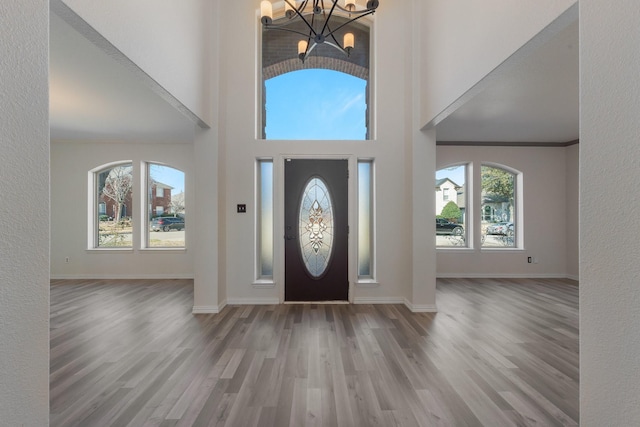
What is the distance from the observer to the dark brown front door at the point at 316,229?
14.2 feet

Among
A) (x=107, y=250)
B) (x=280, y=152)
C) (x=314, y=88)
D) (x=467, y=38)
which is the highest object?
(x=314, y=88)

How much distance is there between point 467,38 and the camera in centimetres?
269

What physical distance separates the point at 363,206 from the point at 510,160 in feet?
12.7

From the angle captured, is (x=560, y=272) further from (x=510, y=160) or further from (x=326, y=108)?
(x=326, y=108)

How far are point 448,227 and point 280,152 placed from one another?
4.12 meters

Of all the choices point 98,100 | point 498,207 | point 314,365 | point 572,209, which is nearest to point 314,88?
point 98,100

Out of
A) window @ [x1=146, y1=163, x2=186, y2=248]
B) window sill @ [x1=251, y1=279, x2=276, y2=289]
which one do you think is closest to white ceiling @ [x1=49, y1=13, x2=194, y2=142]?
window @ [x1=146, y1=163, x2=186, y2=248]

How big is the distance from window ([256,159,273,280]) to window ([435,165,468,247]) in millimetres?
3783

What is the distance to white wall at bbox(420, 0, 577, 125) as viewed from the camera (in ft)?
6.20

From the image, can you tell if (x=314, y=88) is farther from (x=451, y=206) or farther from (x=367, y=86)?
(x=451, y=206)

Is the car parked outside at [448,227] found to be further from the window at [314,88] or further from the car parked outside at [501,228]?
the window at [314,88]

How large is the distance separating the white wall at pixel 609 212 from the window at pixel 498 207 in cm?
532

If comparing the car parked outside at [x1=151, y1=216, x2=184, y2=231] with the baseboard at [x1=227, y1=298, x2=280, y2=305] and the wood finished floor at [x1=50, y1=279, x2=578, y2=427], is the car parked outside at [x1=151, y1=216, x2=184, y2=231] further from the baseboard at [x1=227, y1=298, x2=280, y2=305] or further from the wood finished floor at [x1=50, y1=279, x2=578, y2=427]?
the baseboard at [x1=227, y1=298, x2=280, y2=305]

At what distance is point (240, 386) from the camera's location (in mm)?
2195
